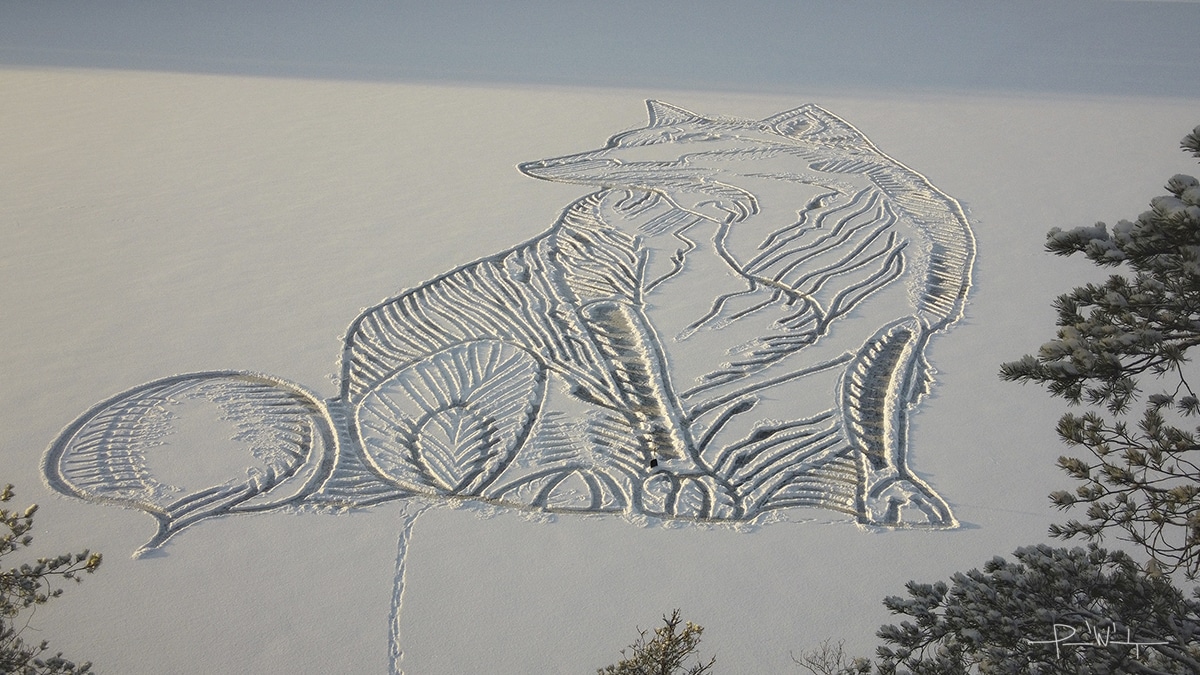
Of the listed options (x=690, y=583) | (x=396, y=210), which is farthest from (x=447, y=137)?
(x=690, y=583)

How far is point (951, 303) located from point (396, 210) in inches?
125

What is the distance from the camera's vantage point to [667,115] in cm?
770

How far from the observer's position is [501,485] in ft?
12.2

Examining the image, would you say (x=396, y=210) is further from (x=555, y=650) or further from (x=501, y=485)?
(x=555, y=650)

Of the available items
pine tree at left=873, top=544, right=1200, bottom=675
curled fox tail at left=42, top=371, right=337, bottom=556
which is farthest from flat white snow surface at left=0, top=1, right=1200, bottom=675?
pine tree at left=873, top=544, right=1200, bottom=675

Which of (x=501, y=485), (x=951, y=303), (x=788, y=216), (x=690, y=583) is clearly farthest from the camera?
(x=788, y=216)

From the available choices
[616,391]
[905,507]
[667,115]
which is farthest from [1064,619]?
[667,115]

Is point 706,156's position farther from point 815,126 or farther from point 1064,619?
point 1064,619

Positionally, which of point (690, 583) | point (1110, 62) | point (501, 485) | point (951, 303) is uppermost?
point (1110, 62)

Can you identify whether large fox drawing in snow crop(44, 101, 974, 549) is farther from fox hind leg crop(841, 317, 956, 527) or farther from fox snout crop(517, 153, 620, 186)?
fox snout crop(517, 153, 620, 186)

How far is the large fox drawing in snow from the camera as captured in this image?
12.1 ft

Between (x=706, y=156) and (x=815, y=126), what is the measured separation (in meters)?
1.15
